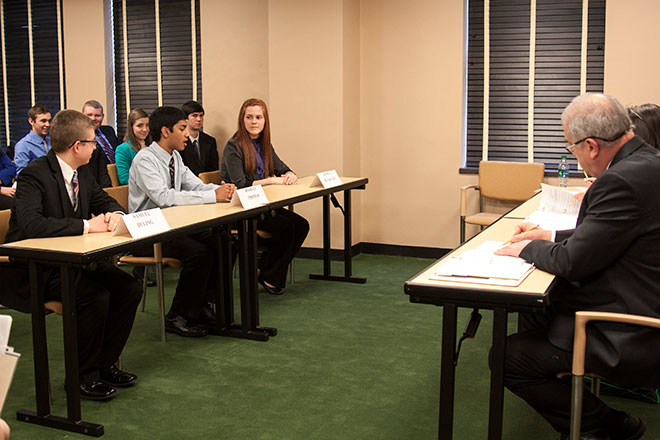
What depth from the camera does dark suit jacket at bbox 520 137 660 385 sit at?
2229 mm

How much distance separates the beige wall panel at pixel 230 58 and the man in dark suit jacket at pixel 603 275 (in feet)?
15.0

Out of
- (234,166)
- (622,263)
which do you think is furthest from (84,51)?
(622,263)

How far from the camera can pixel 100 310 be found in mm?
3143

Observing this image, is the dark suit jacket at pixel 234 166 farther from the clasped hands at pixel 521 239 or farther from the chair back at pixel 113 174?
the clasped hands at pixel 521 239

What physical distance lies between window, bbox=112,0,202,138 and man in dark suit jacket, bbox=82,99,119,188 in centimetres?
68

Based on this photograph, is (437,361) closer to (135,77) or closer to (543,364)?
(543,364)

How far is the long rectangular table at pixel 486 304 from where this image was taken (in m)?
2.21

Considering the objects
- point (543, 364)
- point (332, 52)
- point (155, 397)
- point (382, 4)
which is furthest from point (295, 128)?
point (543, 364)

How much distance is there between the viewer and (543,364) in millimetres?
2387

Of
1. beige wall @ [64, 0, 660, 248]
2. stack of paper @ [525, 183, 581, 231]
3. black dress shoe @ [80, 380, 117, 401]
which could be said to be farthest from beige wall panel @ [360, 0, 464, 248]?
black dress shoe @ [80, 380, 117, 401]

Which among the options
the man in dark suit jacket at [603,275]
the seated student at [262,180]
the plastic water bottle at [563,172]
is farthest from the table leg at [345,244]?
the man in dark suit jacket at [603,275]

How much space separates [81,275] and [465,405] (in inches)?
70.4

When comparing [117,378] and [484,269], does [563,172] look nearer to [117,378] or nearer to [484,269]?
[484,269]

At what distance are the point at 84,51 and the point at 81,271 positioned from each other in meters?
4.76
